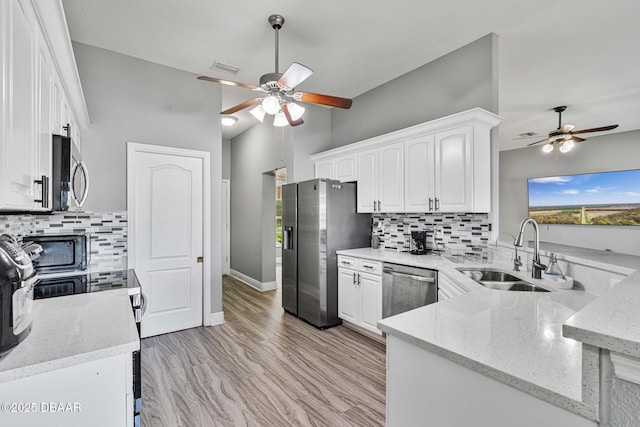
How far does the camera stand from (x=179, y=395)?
7.61ft

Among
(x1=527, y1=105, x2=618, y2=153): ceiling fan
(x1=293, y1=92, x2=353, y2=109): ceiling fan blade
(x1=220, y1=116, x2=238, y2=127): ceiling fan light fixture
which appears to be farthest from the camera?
(x1=220, y1=116, x2=238, y2=127): ceiling fan light fixture

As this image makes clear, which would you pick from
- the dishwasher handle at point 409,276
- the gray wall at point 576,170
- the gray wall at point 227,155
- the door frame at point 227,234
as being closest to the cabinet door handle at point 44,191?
the dishwasher handle at point 409,276

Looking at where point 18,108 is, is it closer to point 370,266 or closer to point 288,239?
point 370,266

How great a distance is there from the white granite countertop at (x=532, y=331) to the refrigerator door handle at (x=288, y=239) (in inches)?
107

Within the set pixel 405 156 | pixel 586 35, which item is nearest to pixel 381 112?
pixel 405 156

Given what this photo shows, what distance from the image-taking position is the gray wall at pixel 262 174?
459 cm

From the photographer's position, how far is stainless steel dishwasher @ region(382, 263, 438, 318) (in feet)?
8.87

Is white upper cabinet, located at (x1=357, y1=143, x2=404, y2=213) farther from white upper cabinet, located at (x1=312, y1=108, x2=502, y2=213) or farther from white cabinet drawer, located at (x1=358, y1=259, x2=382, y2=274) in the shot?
white cabinet drawer, located at (x1=358, y1=259, x2=382, y2=274)

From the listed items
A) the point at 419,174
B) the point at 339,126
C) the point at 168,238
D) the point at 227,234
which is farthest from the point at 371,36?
the point at 227,234

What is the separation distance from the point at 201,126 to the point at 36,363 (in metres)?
3.15

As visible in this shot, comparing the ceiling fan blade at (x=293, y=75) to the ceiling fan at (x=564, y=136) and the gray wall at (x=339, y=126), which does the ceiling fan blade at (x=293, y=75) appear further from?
the ceiling fan at (x=564, y=136)

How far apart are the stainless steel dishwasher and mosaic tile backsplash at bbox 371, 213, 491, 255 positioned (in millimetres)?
678

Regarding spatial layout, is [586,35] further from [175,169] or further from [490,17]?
[175,169]

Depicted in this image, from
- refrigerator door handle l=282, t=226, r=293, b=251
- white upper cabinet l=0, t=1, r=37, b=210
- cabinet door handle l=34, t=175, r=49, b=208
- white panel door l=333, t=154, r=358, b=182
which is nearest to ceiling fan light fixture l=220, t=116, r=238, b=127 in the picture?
white panel door l=333, t=154, r=358, b=182
